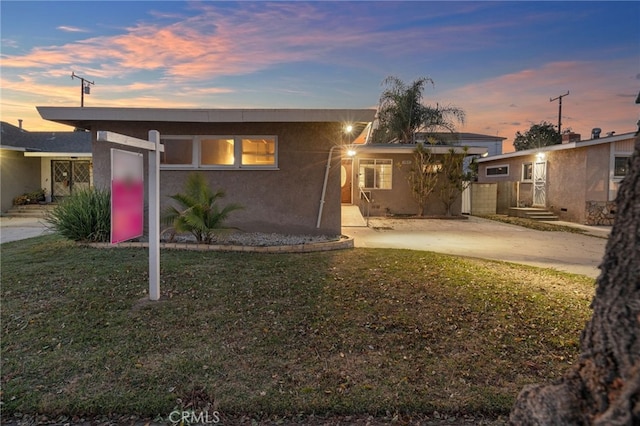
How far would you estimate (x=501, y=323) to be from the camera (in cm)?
384

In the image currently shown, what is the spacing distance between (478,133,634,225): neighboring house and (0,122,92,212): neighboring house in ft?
66.3

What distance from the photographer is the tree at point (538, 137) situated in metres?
35.4

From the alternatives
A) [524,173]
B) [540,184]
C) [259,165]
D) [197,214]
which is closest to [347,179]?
[259,165]

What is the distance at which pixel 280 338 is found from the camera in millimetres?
3518

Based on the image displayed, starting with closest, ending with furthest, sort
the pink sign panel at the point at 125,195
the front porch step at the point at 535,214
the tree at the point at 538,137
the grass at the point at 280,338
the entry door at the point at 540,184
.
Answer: the grass at the point at 280,338
the pink sign panel at the point at 125,195
the front porch step at the point at 535,214
the entry door at the point at 540,184
the tree at the point at 538,137

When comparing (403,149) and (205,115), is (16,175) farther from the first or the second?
(403,149)

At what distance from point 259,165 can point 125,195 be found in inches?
212

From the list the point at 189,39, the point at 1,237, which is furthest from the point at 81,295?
the point at 189,39

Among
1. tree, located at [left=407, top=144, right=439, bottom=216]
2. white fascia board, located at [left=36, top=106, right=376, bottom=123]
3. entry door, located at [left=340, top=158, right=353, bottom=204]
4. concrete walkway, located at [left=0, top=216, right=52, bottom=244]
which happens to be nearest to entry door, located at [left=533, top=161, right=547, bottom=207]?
tree, located at [left=407, top=144, right=439, bottom=216]

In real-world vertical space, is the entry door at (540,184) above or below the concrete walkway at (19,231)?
above

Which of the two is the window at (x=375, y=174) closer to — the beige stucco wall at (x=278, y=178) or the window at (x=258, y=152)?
the beige stucco wall at (x=278, y=178)

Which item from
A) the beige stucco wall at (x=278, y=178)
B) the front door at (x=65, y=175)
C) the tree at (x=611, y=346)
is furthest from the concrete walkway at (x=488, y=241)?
the tree at (x=611, y=346)

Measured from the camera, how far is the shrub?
767 centimetres

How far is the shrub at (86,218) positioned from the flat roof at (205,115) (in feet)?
6.33
